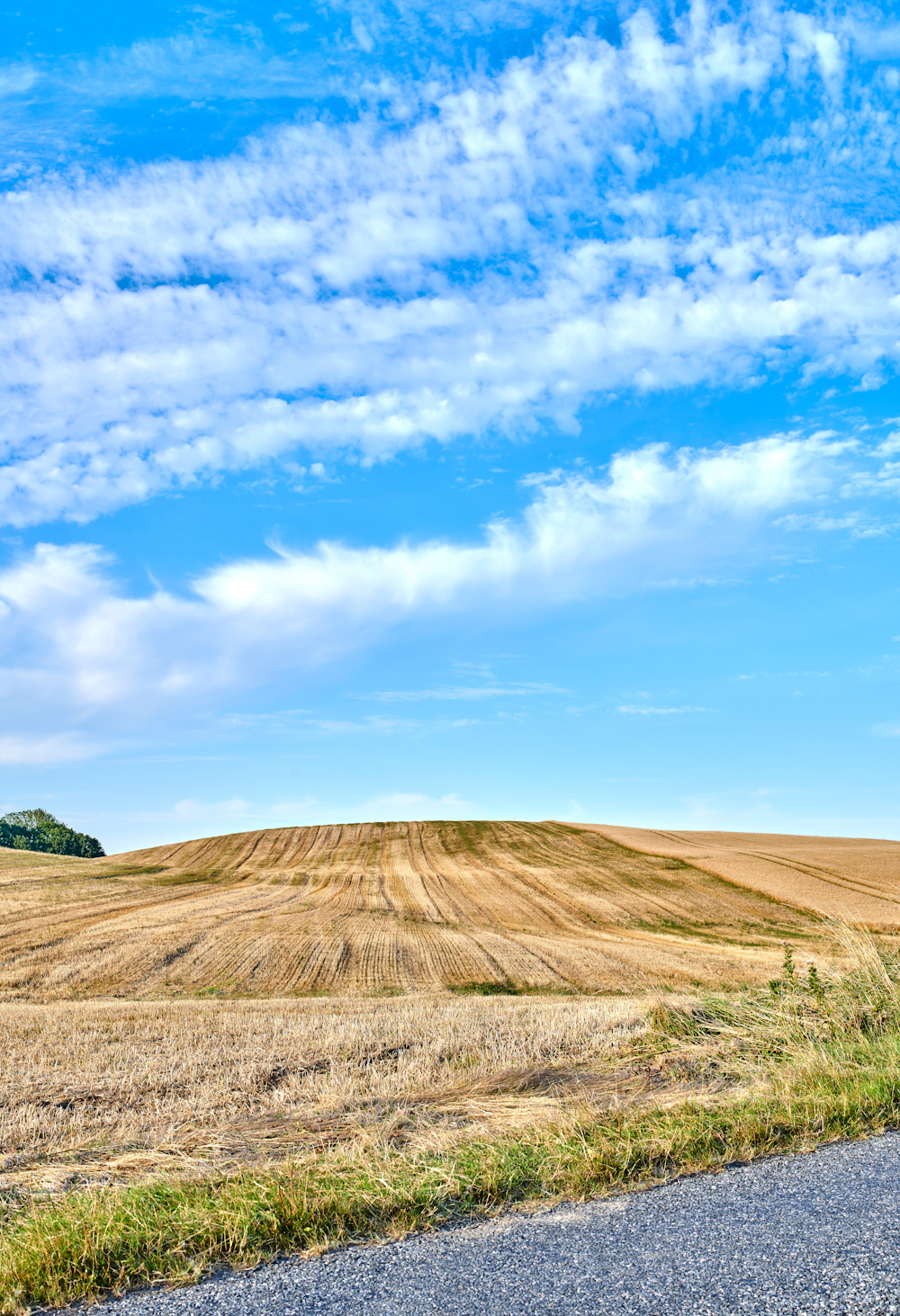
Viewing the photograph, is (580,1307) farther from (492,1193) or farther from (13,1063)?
(13,1063)

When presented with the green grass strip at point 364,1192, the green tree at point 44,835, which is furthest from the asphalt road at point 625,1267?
the green tree at point 44,835

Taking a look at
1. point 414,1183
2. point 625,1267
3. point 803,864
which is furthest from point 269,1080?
point 803,864

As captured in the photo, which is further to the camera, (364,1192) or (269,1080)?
(269,1080)

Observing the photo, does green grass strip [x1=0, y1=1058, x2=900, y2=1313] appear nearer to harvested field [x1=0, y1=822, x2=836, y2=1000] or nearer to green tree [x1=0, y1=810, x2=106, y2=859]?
harvested field [x1=0, y1=822, x2=836, y2=1000]

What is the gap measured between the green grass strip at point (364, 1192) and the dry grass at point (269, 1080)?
31.8 inches

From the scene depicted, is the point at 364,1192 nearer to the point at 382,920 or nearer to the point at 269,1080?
the point at 269,1080

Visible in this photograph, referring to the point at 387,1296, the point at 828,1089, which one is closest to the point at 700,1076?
the point at 828,1089

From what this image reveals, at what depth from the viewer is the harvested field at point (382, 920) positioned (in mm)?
22562

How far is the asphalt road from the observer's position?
4.11 metres

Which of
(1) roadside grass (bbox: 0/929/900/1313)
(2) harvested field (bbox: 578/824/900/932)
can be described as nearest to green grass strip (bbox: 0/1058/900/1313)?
(1) roadside grass (bbox: 0/929/900/1313)

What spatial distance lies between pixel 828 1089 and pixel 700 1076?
1.78 meters

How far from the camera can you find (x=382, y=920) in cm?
3278

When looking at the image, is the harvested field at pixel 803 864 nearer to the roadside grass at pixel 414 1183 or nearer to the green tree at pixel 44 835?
the roadside grass at pixel 414 1183

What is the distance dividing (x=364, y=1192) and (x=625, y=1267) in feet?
5.98
